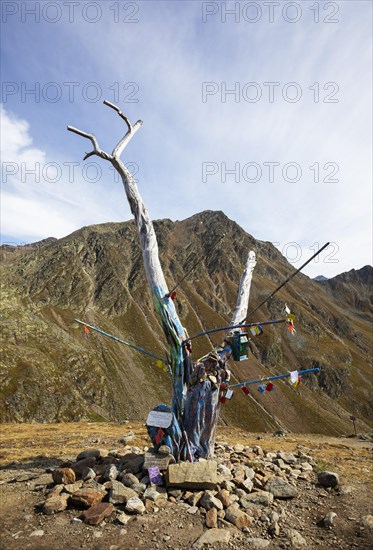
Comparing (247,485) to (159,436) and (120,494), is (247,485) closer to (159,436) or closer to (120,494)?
(159,436)

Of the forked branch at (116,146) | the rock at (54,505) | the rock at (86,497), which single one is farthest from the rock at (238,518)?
the forked branch at (116,146)

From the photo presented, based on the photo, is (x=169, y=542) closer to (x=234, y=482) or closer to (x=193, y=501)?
(x=193, y=501)

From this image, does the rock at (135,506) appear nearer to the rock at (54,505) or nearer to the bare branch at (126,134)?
the rock at (54,505)

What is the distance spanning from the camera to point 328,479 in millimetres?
9141

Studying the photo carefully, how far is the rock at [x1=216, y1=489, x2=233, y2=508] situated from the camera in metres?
7.30

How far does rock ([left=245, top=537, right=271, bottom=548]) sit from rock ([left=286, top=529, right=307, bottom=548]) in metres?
0.46

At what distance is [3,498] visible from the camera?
757 centimetres

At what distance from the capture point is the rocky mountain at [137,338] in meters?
68.6

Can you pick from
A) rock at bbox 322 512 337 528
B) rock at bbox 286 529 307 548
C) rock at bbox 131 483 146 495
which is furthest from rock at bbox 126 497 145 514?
rock at bbox 322 512 337 528

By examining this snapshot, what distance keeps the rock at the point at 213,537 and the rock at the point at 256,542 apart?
0.39 meters

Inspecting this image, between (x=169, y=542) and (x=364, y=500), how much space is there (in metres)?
5.48

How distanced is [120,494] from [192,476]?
1704 mm

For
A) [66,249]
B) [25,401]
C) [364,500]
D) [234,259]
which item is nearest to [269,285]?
[234,259]

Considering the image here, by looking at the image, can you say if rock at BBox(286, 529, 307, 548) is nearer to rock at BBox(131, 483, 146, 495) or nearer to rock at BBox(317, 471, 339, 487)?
rock at BBox(317, 471, 339, 487)
